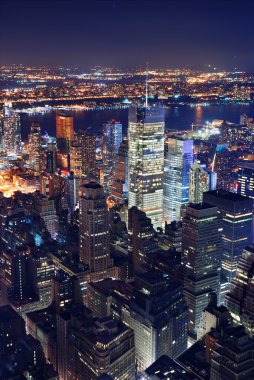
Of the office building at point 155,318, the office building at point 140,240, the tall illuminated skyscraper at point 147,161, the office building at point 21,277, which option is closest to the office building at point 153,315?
the office building at point 155,318

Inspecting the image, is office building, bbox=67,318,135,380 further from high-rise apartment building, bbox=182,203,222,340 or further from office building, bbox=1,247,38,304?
office building, bbox=1,247,38,304

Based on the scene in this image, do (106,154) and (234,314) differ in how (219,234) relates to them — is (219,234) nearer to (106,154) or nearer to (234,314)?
(234,314)

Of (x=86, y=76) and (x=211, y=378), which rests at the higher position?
(x=86, y=76)

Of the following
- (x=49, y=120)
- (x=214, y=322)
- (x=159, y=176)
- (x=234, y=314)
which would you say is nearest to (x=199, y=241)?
(x=234, y=314)

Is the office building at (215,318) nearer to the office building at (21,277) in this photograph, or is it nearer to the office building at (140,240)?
the office building at (140,240)

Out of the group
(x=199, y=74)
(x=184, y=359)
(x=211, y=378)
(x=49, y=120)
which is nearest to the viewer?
(x=211, y=378)

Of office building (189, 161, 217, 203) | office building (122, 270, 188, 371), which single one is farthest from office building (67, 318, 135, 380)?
office building (189, 161, 217, 203)

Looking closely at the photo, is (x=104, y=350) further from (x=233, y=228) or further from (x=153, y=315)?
(x=233, y=228)
